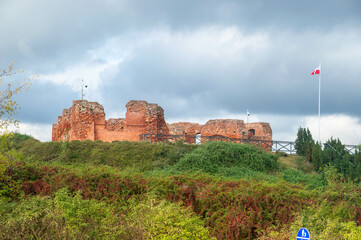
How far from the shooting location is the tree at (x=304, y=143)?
67.8 ft

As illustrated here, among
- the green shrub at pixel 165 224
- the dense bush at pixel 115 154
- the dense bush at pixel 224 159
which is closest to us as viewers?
the green shrub at pixel 165 224

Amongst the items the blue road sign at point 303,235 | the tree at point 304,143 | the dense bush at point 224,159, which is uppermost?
→ the tree at point 304,143

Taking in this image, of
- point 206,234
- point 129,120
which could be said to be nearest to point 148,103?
point 129,120

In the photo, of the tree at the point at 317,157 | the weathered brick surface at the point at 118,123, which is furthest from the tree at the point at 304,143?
the weathered brick surface at the point at 118,123

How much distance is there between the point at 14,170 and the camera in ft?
39.3

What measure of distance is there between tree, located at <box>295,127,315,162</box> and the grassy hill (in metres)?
5.18

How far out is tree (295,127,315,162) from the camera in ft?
67.8

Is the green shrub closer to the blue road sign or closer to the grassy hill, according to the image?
the grassy hill

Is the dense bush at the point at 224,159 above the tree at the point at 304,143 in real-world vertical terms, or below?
below

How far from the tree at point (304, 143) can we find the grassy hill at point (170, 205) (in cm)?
518

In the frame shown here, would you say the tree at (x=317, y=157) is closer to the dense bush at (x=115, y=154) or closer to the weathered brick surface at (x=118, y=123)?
the dense bush at (x=115, y=154)

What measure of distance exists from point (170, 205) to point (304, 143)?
47.8 feet

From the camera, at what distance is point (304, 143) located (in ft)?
70.6

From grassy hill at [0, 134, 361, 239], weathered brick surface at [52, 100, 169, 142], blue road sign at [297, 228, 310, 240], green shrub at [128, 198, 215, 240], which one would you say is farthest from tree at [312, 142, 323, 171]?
blue road sign at [297, 228, 310, 240]
